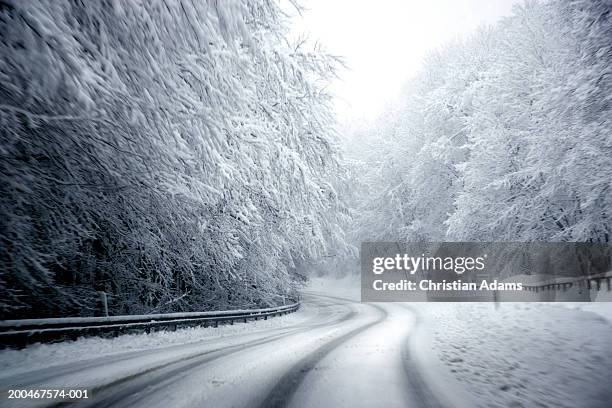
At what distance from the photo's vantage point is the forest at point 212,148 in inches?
172

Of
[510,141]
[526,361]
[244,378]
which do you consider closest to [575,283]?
[510,141]

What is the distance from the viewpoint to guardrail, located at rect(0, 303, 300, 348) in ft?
21.2

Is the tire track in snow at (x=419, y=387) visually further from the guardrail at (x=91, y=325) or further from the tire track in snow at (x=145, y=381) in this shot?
the guardrail at (x=91, y=325)

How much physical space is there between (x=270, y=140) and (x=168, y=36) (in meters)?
4.29

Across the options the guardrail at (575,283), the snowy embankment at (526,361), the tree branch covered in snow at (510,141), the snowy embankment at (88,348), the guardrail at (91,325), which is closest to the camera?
the snowy embankment at (526,361)

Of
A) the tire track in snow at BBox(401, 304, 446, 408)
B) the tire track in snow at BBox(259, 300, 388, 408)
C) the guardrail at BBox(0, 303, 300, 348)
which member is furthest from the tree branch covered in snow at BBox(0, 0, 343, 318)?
the tire track in snow at BBox(401, 304, 446, 408)

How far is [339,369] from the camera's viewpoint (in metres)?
5.88

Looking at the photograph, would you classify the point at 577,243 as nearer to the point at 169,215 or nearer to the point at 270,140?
the point at 270,140

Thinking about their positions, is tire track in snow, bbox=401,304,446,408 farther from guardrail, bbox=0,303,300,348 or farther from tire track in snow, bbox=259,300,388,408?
guardrail, bbox=0,303,300,348

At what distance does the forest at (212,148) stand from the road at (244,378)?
1970 millimetres

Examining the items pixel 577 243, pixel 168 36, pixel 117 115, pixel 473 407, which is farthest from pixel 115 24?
pixel 577 243

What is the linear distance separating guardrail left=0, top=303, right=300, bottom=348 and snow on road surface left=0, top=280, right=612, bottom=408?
0.26 meters

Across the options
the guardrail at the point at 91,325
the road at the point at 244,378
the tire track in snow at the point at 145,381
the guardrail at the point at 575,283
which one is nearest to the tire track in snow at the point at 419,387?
the road at the point at 244,378

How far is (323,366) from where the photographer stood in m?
6.12
